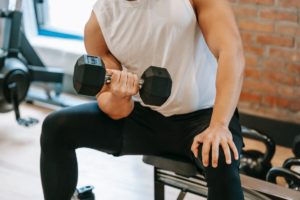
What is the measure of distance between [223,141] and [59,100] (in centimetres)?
208

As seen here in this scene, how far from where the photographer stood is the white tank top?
1314 millimetres

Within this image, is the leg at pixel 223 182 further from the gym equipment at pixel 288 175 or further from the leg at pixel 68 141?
the gym equipment at pixel 288 175

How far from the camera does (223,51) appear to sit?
1.24 m

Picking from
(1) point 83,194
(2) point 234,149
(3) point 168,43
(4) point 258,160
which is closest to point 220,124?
(2) point 234,149

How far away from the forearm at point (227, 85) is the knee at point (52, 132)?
470mm

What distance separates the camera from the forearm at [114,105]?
1.35 metres

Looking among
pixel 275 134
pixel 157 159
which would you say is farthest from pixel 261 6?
pixel 157 159

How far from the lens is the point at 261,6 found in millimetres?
2463

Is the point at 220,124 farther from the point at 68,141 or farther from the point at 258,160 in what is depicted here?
the point at 258,160

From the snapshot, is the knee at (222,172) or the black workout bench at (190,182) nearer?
the knee at (222,172)

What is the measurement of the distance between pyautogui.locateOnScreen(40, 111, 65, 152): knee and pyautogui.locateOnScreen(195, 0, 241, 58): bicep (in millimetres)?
514

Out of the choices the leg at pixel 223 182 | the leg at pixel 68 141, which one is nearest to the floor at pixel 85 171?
the leg at pixel 68 141

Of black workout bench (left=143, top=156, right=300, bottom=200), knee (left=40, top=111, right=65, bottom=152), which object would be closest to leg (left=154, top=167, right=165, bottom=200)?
black workout bench (left=143, top=156, right=300, bottom=200)

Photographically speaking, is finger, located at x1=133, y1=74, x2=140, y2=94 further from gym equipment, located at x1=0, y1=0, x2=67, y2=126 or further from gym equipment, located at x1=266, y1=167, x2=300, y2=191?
gym equipment, located at x1=0, y1=0, x2=67, y2=126
